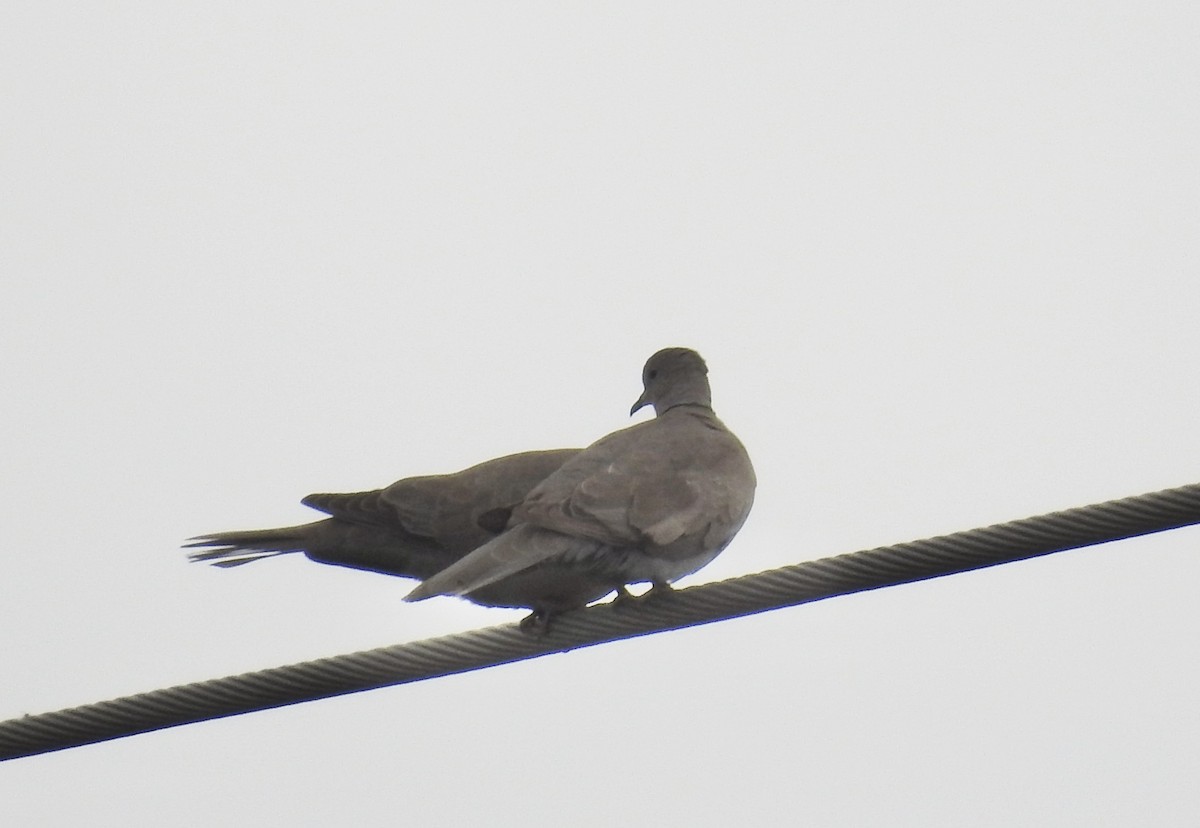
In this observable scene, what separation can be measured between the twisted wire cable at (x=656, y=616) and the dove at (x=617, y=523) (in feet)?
2.39

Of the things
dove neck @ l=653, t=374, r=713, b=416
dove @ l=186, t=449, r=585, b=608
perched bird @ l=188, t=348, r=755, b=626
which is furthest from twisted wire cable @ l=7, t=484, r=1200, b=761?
dove neck @ l=653, t=374, r=713, b=416

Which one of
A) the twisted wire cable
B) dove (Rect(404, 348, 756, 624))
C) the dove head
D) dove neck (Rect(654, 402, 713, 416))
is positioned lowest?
the twisted wire cable

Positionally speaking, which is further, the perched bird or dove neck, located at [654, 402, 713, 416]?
dove neck, located at [654, 402, 713, 416]

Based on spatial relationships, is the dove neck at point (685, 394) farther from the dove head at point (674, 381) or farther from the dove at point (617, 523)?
the dove at point (617, 523)

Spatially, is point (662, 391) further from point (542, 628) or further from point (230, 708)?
point (230, 708)

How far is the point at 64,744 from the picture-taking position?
14.4ft

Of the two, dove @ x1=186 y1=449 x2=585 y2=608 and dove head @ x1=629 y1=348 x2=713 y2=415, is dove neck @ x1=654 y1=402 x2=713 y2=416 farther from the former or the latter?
dove @ x1=186 y1=449 x2=585 y2=608

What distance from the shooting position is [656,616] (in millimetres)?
4750

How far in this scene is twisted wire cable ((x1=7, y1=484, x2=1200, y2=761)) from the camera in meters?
4.12

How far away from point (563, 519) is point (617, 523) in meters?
0.18

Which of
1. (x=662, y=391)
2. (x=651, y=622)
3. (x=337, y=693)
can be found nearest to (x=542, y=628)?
(x=651, y=622)

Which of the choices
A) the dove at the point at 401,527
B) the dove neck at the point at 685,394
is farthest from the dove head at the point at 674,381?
the dove at the point at 401,527

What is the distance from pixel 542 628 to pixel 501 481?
2.22 m

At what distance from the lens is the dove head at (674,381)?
765 cm
